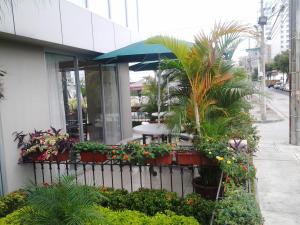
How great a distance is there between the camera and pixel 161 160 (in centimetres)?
402

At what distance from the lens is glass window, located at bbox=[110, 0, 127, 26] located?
26.4ft

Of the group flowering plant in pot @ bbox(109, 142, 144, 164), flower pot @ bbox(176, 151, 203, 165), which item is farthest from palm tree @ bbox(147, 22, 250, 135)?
flowering plant in pot @ bbox(109, 142, 144, 164)

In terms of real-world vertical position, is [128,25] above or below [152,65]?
above

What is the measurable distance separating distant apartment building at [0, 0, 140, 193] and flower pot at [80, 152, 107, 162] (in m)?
1.06

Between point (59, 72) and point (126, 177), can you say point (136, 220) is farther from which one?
point (59, 72)

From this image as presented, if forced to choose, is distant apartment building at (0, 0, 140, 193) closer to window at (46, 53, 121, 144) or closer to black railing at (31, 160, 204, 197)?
window at (46, 53, 121, 144)

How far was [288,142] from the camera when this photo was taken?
8.51m

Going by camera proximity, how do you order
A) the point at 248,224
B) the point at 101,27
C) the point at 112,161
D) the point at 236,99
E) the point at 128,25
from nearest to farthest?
the point at 248,224 < the point at 112,161 < the point at 236,99 < the point at 101,27 < the point at 128,25

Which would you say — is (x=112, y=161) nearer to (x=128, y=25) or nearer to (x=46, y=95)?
(x=46, y=95)

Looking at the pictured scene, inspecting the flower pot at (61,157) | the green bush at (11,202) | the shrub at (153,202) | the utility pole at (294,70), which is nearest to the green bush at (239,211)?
the shrub at (153,202)

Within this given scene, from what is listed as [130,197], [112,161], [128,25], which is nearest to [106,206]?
[130,197]

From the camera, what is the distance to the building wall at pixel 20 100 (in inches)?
169

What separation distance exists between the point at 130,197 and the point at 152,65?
6.08 m

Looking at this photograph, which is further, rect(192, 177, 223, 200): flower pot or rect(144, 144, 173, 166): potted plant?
rect(192, 177, 223, 200): flower pot
